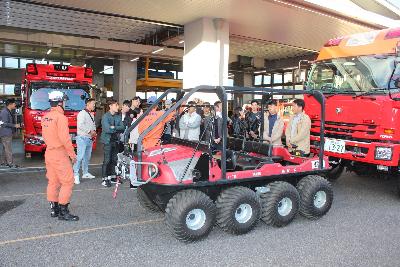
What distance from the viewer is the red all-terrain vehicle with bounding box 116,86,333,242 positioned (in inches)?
171

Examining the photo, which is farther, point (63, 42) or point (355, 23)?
point (63, 42)

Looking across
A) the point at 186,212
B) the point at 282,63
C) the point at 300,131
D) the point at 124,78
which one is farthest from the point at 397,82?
the point at 282,63

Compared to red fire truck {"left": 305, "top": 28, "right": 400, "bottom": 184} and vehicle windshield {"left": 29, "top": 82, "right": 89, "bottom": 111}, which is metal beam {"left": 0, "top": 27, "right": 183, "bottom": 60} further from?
red fire truck {"left": 305, "top": 28, "right": 400, "bottom": 184}

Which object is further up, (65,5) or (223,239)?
(65,5)

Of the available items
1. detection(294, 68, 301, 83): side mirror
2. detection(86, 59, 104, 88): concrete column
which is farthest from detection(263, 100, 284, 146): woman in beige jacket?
detection(86, 59, 104, 88): concrete column

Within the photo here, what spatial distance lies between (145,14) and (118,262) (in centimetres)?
893

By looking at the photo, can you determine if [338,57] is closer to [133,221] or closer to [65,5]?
[133,221]

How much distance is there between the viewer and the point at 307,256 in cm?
407

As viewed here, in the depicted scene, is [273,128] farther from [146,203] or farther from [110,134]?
[110,134]

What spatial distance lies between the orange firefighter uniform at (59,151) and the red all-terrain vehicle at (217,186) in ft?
2.58

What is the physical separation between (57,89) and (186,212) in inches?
Result: 308

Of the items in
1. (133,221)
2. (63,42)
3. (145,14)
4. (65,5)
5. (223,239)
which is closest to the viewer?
(223,239)

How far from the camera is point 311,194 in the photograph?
5238mm

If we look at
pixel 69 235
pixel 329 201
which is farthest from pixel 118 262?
pixel 329 201
